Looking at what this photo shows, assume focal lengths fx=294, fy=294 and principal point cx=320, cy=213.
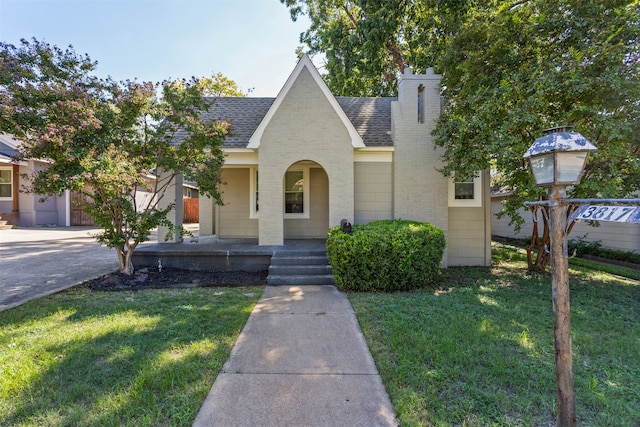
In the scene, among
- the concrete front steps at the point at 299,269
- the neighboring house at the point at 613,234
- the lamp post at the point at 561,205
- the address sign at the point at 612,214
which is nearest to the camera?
the address sign at the point at 612,214

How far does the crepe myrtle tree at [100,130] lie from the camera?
5.59 m

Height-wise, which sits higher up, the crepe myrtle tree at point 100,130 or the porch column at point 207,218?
the crepe myrtle tree at point 100,130

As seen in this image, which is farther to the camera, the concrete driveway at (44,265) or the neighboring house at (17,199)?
the neighboring house at (17,199)

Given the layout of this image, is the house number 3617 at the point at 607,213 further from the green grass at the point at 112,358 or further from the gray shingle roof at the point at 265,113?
the gray shingle roof at the point at 265,113

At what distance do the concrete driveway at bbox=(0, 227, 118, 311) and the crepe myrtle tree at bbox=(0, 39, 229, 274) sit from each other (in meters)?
1.38

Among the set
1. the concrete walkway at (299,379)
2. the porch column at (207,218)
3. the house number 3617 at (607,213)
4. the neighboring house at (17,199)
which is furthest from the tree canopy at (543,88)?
the neighboring house at (17,199)

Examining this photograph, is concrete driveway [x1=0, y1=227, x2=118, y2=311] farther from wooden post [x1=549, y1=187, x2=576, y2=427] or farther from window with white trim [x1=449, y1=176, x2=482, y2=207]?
window with white trim [x1=449, y1=176, x2=482, y2=207]

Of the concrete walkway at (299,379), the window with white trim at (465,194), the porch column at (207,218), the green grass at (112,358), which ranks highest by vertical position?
the window with white trim at (465,194)

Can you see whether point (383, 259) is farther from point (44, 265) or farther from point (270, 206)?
point (44, 265)

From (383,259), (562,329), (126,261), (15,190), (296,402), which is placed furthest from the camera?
(15,190)

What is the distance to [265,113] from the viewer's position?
34.4 ft

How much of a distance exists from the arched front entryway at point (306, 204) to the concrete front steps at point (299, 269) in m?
2.81

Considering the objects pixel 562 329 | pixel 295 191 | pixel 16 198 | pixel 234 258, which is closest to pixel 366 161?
pixel 295 191

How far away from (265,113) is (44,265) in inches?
317
